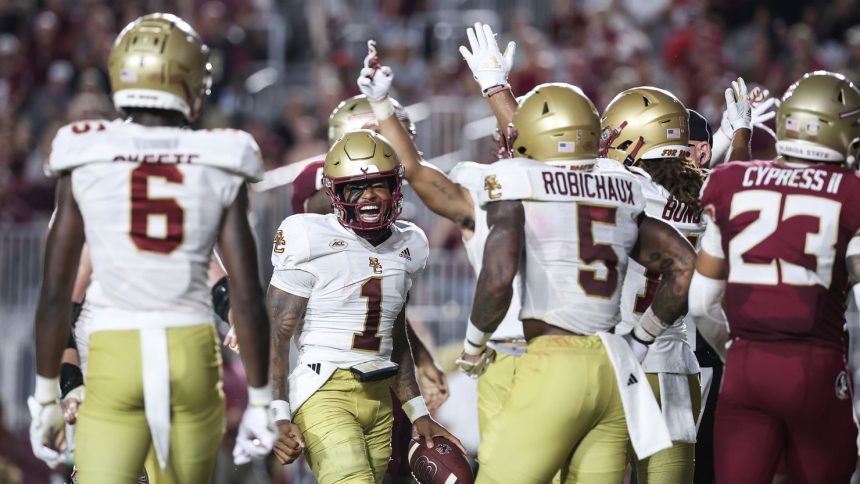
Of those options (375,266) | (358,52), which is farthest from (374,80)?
(358,52)

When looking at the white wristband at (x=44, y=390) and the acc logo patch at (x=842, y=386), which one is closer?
the white wristband at (x=44, y=390)

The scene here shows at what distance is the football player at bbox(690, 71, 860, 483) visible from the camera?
4676 mm

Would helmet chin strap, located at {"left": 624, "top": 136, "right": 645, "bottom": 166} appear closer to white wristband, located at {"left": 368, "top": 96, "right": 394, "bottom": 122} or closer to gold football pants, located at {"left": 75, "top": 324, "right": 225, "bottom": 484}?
white wristband, located at {"left": 368, "top": 96, "right": 394, "bottom": 122}

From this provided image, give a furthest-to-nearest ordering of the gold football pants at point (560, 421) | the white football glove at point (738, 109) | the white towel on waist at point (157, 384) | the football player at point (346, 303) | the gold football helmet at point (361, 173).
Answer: the white football glove at point (738, 109), the gold football helmet at point (361, 173), the football player at point (346, 303), the gold football pants at point (560, 421), the white towel on waist at point (157, 384)

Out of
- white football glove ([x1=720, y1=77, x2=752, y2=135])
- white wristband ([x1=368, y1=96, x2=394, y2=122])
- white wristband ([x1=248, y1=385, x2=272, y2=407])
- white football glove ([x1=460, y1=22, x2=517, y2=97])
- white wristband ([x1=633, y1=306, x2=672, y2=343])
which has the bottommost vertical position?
white wristband ([x1=248, y1=385, x2=272, y2=407])

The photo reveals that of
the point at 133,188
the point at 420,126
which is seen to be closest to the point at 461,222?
the point at 133,188

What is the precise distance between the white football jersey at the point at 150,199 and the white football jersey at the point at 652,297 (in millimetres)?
1936

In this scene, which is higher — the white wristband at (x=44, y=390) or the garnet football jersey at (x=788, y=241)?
the garnet football jersey at (x=788, y=241)

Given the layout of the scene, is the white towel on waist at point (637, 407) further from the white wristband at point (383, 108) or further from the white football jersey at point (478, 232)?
the white wristband at point (383, 108)

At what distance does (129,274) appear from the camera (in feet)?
14.2

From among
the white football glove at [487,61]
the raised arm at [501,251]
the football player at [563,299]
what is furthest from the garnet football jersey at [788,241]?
the white football glove at [487,61]

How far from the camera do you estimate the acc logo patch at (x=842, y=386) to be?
473 cm

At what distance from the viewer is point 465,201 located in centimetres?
531

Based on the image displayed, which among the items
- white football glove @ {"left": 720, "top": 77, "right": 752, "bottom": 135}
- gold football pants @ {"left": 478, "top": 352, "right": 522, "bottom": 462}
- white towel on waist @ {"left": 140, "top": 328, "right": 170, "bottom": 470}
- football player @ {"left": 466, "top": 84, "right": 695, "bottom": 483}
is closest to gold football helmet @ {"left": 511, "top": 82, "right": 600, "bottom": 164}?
football player @ {"left": 466, "top": 84, "right": 695, "bottom": 483}
